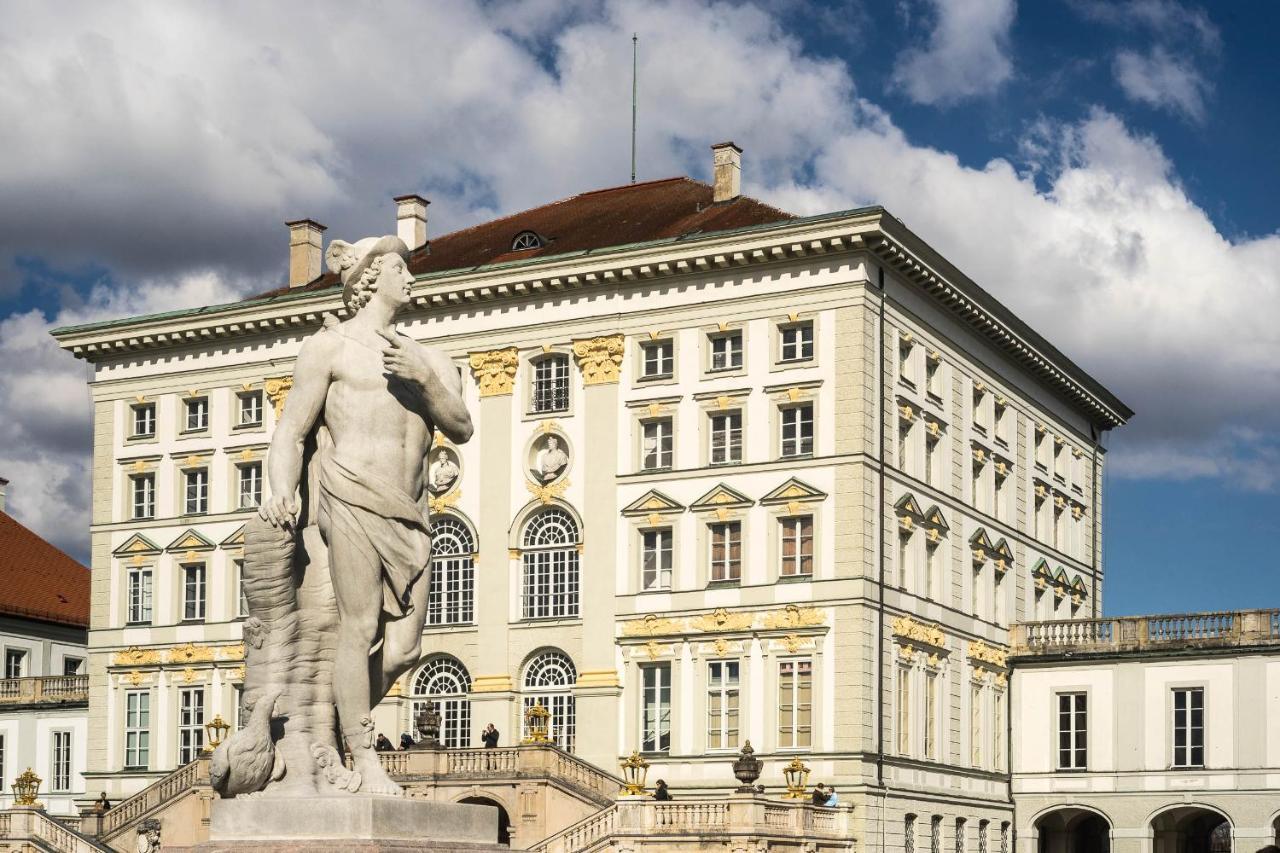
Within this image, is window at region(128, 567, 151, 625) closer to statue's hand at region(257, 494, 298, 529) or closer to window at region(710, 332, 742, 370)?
window at region(710, 332, 742, 370)

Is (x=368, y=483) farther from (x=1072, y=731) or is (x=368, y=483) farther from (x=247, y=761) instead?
(x=1072, y=731)

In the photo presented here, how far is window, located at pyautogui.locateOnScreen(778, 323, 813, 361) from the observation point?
51.7m

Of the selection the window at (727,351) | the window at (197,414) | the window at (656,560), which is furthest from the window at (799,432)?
the window at (197,414)

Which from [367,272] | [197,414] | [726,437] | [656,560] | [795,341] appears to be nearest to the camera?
[367,272]

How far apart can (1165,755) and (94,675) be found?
97.0 ft

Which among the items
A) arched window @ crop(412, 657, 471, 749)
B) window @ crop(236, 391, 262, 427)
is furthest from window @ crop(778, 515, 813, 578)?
window @ crop(236, 391, 262, 427)

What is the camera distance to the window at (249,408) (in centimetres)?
5947

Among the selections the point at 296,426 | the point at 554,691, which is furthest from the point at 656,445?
the point at 296,426

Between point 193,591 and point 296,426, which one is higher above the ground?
point 193,591

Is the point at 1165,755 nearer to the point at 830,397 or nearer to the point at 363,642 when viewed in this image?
the point at 830,397

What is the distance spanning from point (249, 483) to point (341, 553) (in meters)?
47.7

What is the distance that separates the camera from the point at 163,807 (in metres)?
49.3

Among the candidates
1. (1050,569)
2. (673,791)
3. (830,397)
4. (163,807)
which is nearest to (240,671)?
(163,807)

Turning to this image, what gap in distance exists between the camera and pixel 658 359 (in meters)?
53.6
